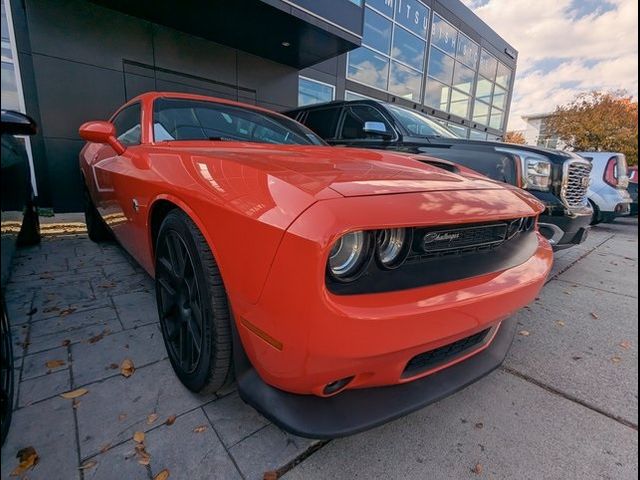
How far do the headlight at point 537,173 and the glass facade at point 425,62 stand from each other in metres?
5.47

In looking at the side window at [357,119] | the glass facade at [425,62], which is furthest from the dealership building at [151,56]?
the glass facade at [425,62]

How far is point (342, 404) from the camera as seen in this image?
118 cm

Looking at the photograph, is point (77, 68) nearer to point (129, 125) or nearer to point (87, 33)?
point (87, 33)

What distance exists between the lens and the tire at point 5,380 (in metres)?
1.27

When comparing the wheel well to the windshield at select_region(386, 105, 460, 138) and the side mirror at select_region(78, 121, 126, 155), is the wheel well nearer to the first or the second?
the side mirror at select_region(78, 121, 126, 155)

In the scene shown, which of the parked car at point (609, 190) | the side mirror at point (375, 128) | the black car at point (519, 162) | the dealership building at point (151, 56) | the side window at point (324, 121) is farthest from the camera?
the parked car at point (609, 190)

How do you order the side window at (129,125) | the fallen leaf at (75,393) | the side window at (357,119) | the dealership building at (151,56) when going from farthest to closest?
1. the dealership building at (151,56)
2. the side window at (357,119)
3. the side window at (129,125)
4. the fallen leaf at (75,393)

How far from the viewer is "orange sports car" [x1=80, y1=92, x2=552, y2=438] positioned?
1.02 m

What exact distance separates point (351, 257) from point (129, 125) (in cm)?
259

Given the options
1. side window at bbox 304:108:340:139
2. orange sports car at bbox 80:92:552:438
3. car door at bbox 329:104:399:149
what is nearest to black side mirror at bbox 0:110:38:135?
orange sports car at bbox 80:92:552:438

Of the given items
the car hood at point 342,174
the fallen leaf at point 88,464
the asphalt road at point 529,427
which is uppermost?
the car hood at point 342,174

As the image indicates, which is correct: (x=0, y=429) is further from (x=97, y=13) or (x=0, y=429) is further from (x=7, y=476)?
(x=97, y=13)

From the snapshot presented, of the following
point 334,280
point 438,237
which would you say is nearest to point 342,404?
point 334,280

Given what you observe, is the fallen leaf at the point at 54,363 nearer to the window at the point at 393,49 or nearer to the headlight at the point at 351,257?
the headlight at the point at 351,257
